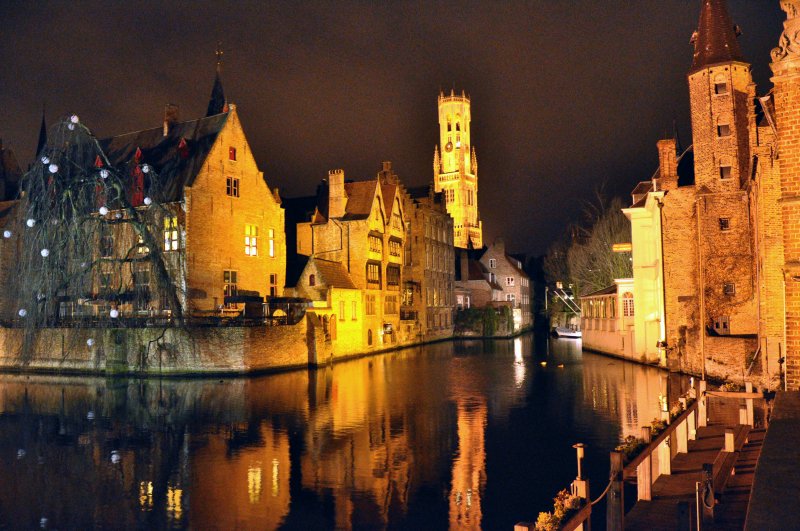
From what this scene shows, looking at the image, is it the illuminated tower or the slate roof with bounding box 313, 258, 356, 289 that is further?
the illuminated tower

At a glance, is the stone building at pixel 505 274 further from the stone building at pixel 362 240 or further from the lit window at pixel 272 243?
the lit window at pixel 272 243

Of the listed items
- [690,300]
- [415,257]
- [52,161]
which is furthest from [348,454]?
[415,257]

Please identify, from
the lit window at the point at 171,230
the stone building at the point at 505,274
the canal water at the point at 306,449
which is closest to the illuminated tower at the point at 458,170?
the stone building at the point at 505,274

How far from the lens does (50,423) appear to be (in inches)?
923

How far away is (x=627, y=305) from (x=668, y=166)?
38.1ft

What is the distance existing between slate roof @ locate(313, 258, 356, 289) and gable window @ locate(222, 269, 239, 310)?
19.1 feet

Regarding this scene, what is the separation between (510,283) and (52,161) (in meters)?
70.6

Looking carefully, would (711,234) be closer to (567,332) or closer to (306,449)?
(306,449)

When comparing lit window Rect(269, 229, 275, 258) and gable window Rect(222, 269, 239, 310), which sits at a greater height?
lit window Rect(269, 229, 275, 258)

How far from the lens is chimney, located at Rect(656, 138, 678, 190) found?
39125 mm

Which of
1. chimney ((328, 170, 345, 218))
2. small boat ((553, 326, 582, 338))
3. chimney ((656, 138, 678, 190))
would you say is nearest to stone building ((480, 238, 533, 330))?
small boat ((553, 326, 582, 338))

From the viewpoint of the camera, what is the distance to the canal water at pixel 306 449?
517 inches

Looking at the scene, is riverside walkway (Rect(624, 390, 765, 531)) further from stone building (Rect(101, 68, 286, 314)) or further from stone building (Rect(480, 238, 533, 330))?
stone building (Rect(480, 238, 533, 330))

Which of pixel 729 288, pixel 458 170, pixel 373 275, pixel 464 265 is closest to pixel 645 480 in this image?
pixel 729 288
